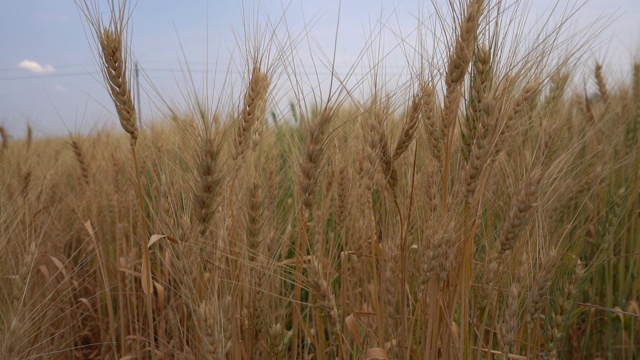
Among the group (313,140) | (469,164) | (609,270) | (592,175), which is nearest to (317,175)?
(313,140)

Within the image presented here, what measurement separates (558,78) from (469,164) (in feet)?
5.11

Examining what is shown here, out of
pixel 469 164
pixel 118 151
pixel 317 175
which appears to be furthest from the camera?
pixel 118 151

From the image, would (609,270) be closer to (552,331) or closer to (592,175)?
(592,175)

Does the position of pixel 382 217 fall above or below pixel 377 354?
above

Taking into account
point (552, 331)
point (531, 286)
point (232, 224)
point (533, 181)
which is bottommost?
point (552, 331)

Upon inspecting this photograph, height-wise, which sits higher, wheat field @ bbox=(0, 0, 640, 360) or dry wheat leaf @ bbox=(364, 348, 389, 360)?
wheat field @ bbox=(0, 0, 640, 360)

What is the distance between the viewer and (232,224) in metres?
1.64

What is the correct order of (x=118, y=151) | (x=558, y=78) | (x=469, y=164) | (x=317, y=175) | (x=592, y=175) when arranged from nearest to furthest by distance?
(x=469, y=164) < (x=317, y=175) < (x=592, y=175) < (x=558, y=78) < (x=118, y=151)

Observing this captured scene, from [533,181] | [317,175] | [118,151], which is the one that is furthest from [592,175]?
[118,151]

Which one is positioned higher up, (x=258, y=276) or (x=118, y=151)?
(x=118, y=151)

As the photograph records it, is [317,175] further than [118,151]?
No

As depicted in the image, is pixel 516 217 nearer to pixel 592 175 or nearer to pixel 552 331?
pixel 552 331

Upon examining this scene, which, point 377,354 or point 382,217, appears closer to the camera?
point 377,354

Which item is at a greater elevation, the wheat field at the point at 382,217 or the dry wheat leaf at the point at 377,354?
the wheat field at the point at 382,217
